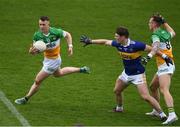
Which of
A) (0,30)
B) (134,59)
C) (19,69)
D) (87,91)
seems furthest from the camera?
(0,30)

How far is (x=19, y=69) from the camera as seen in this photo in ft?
63.0

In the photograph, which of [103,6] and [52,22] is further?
[103,6]

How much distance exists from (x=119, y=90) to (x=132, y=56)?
105 centimetres

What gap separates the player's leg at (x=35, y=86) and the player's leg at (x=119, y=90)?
1.85 metres

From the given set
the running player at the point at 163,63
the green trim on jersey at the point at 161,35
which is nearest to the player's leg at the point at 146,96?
the running player at the point at 163,63

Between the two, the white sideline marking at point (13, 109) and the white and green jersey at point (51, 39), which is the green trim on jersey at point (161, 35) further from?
the white sideline marking at point (13, 109)

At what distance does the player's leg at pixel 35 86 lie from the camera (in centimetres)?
1560

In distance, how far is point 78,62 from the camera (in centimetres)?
2025

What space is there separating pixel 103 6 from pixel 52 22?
3.14 metres

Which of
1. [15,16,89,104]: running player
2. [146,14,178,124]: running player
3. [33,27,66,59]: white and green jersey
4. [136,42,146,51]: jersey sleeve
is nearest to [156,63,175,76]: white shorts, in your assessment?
[146,14,178,124]: running player

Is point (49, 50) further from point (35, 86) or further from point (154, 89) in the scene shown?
point (154, 89)

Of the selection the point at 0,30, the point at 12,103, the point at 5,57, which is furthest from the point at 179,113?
the point at 0,30

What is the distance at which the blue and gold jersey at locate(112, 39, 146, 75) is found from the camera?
47.2 feet

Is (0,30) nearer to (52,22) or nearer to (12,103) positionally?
(52,22)
